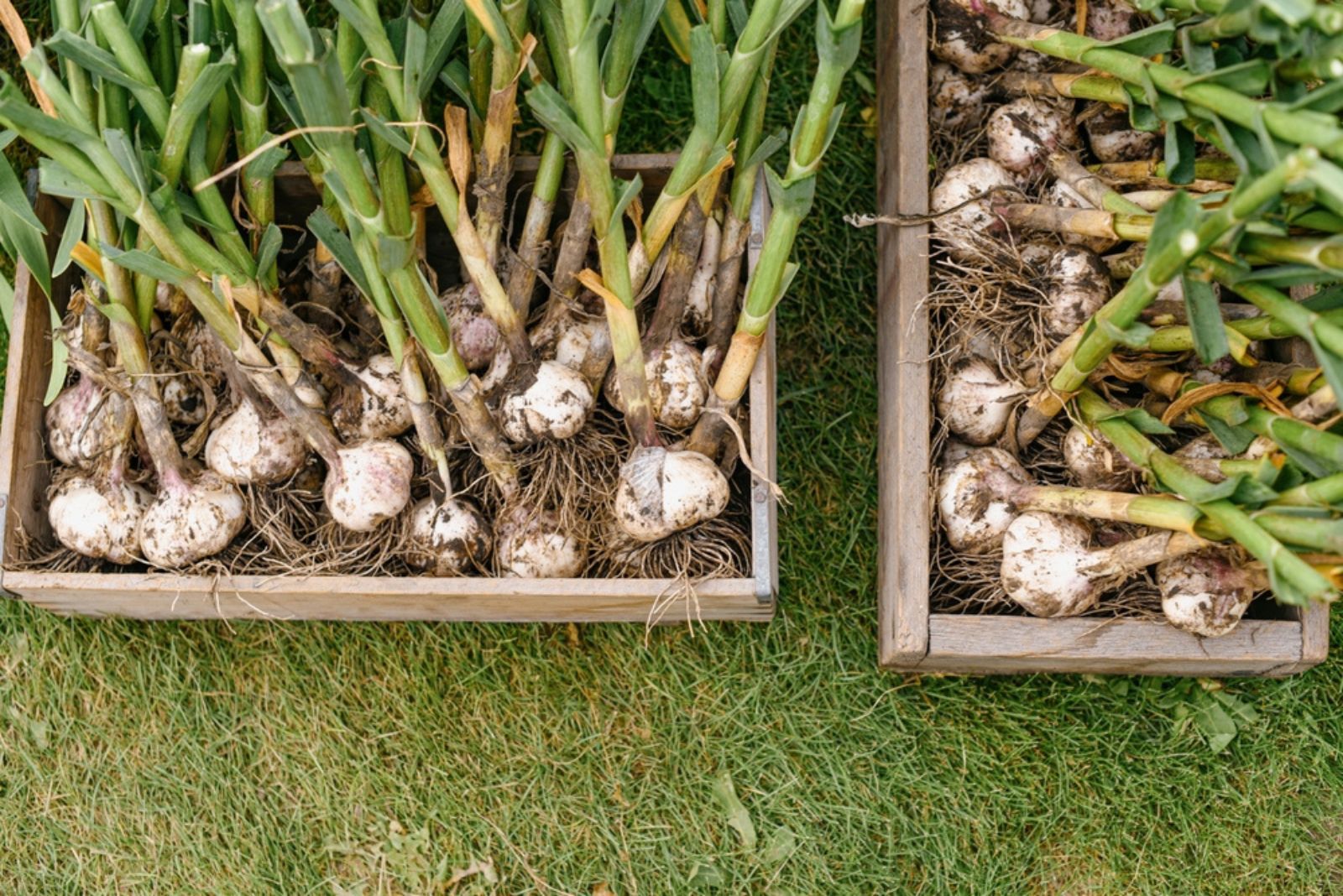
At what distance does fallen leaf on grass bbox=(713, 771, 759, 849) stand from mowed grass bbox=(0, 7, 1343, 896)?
1cm

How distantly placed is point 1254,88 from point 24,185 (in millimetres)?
1396

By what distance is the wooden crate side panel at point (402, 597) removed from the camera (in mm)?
1214

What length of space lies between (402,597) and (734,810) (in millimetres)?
553

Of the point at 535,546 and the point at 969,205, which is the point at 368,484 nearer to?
the point at 535,546

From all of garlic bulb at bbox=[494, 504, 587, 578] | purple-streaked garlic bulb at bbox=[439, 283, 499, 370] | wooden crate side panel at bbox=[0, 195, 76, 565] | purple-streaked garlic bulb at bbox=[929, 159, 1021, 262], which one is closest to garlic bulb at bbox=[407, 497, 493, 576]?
garlic bulb at bbox=[494, 504, 587, 578]

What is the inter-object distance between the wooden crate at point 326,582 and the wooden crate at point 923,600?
150 millimetres

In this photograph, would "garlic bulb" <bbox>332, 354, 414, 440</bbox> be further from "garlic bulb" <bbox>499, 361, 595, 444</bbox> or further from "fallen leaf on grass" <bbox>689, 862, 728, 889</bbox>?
"fallen leaf on grass" <bbox>689, 862, 728, 889</bbox>

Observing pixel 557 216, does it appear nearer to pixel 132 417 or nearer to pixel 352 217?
pixel 352 217

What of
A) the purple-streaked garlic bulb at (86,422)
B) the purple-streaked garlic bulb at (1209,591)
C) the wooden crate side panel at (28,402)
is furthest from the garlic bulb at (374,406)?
the purple-streaked garlic bulb at (1209,591)

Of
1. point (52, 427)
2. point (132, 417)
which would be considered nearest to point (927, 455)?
point (132, 417)

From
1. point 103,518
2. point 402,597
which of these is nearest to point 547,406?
point 402,597

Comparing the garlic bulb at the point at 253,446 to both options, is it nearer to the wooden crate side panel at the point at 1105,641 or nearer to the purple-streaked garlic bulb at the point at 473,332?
the purple-streaked garlic bulb at the point at 473,332

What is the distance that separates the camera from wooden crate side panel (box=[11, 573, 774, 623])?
3.98 feet

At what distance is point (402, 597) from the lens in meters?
1.26
